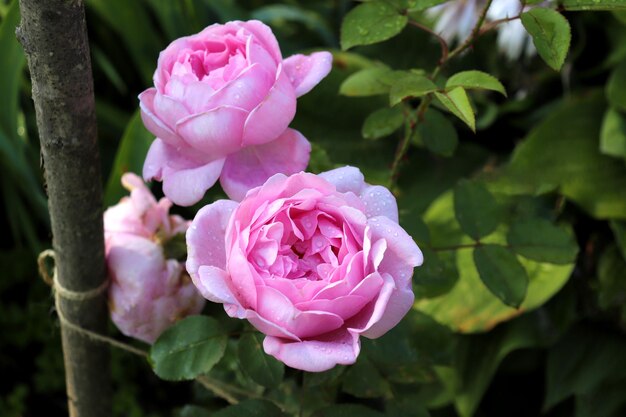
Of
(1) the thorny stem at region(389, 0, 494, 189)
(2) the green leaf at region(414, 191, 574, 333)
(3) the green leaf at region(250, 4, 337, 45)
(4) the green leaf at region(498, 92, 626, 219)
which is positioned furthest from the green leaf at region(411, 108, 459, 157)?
(3) the green leaf at region(250, 4, 337, 45)

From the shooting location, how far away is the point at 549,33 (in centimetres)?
52

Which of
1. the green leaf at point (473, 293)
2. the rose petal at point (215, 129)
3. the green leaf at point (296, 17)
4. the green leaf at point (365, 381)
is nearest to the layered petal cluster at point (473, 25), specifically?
the green leaf at point (296, 17)

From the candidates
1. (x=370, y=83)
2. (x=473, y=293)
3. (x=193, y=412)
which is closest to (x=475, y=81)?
(x=370, y=83)

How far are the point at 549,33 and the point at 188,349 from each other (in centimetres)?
33

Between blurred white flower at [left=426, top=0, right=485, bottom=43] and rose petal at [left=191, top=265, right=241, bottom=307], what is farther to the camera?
blurred white flower at [left=426, top=0, right=485, bottom=43]

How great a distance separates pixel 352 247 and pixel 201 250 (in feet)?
0.28

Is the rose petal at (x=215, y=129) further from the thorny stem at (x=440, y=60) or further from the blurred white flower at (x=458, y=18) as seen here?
the blurred white flower at (x=458, y=18)

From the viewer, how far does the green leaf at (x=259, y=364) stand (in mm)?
566

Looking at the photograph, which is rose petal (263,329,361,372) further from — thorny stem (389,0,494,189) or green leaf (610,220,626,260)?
green leaf (610,220,626,260)

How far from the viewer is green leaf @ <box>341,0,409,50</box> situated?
0.58 m

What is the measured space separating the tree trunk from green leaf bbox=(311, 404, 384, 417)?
0.70ft

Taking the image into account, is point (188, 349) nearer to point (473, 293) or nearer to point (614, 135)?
→ point (473, 293)

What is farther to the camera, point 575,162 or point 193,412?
point 575,162

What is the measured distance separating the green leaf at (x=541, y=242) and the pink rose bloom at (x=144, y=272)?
10.5 inches
